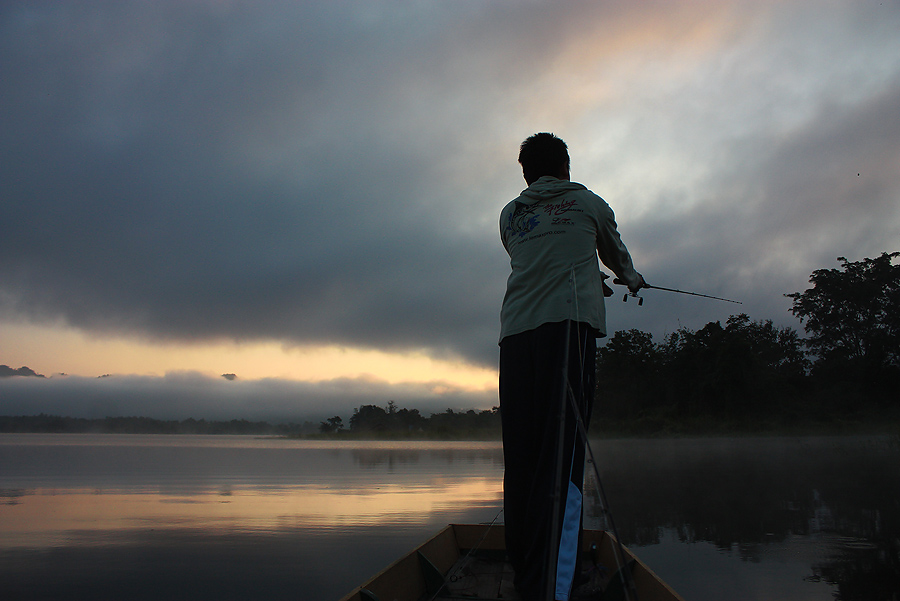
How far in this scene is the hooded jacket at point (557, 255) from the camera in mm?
Answer: 2086

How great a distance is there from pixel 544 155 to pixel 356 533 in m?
3.68

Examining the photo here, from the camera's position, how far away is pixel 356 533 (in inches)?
187

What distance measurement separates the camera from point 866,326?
31859 mm

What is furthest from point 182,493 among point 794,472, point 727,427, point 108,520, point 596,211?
point 727,427

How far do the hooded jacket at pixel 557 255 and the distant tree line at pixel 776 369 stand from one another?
1304 inches

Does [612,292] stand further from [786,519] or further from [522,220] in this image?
[786,519]

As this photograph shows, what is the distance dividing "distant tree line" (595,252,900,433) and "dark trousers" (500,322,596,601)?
33099 millimetres

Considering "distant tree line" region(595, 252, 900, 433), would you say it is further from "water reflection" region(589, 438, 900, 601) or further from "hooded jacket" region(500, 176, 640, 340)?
"hooded jacket" region(500, 176, 640, 340)

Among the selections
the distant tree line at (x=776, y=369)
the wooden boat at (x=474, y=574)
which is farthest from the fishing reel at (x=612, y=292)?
the distant tree line at (x=776, y=369)

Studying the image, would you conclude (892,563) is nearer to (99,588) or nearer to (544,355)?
(544,355)

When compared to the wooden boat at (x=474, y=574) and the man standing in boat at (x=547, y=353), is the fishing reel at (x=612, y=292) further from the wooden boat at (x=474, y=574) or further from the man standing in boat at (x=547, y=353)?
the wooden boat at (x=474, y=574)

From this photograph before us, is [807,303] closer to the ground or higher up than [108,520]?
higher up

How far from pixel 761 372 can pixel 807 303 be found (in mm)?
6027

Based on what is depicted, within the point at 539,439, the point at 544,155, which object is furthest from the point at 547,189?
the point at 539,439
